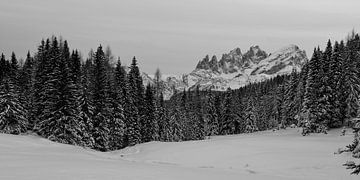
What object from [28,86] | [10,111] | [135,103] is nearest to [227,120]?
[135,103]

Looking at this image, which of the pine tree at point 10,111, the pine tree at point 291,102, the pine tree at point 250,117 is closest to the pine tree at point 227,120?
the pine tree at point 250,117

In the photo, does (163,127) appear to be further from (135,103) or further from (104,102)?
(104,102)

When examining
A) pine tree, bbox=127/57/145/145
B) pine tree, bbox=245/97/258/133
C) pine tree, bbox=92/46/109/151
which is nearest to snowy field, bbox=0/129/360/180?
pine tree, bbox=92/46/109/151

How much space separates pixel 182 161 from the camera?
2455 cm

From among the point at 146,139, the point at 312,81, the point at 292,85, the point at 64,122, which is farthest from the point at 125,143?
the point at 292,85

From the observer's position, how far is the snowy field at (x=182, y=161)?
10.3m

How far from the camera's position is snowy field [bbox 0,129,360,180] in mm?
10305

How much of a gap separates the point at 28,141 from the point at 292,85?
2100 inches

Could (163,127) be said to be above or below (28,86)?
below

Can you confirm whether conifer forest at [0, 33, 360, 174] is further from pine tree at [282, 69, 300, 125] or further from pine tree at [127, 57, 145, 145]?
pine tree at [282, 69, 300, 125]

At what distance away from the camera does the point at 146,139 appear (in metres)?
50.2

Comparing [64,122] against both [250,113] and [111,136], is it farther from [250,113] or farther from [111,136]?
[250,113]

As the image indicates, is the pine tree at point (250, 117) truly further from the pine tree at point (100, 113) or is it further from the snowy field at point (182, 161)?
the snowy field at point (182, 161)

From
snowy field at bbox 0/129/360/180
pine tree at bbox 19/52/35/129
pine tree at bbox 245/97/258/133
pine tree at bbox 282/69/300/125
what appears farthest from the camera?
pine tree at bbox 245/97/258/133
